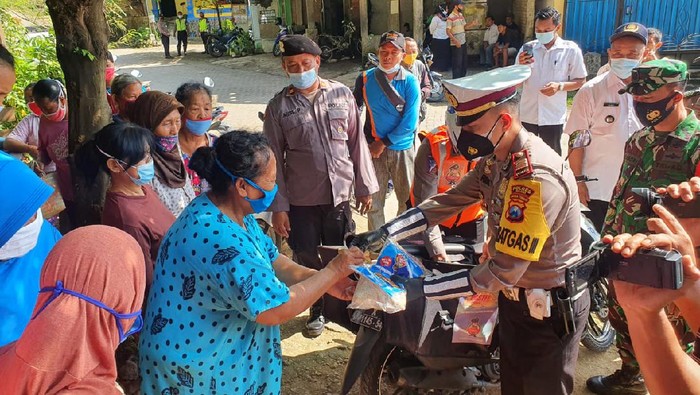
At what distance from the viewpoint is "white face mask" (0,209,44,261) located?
1.88 meters

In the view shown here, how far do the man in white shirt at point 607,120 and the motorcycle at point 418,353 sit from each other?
1785mm

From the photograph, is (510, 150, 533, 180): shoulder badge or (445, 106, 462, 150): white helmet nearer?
(510, 150, 533, 180): shoulder badge

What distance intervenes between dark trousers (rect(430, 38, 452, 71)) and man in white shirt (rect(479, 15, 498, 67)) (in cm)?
103

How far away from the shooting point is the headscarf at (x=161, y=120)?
3471mm

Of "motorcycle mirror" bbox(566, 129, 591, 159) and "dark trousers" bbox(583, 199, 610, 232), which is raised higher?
"motorcycle mirror" bbox(566, 129, 591, 159)

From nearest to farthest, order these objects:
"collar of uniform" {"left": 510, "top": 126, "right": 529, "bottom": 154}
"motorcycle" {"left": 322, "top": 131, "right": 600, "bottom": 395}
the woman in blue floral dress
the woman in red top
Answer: the woman in blue floral dress < "collar of uniform" {"left": 510, "top": 126, "right": 529, "bottom": 154} < "motorcycle" {"left": 322, "top": 131, "right": 600, "bottom": 395} < the woman in red top

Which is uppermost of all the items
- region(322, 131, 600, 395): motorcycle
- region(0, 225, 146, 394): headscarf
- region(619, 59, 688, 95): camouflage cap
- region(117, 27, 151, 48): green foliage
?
region(619, 59, 688, 95): camouflage cap

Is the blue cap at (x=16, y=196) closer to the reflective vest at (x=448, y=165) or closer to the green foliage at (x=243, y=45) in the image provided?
the reflective vest at (x=448, y=165)

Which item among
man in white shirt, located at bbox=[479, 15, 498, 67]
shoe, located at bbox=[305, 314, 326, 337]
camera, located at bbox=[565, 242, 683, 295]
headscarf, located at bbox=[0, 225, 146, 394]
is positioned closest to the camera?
camera, located at bbox=[565, 242, 683, 295]

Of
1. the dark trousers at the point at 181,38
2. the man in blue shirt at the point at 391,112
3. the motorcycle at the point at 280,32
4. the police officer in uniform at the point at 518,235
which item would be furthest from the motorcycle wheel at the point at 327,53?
the police officer in uniform at the point at 518,235

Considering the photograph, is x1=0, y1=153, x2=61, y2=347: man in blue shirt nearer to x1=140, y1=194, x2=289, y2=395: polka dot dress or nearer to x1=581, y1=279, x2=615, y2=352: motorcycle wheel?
x1=140, y1=194, x2=289, y2=395: polka dot dress

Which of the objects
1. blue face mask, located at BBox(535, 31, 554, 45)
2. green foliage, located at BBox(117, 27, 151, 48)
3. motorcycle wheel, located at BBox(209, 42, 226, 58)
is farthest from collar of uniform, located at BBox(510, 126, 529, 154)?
green foliage, located at BBox(117, 27, 151, 48)

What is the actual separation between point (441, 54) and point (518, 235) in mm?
12778

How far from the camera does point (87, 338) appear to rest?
1.55 meters
